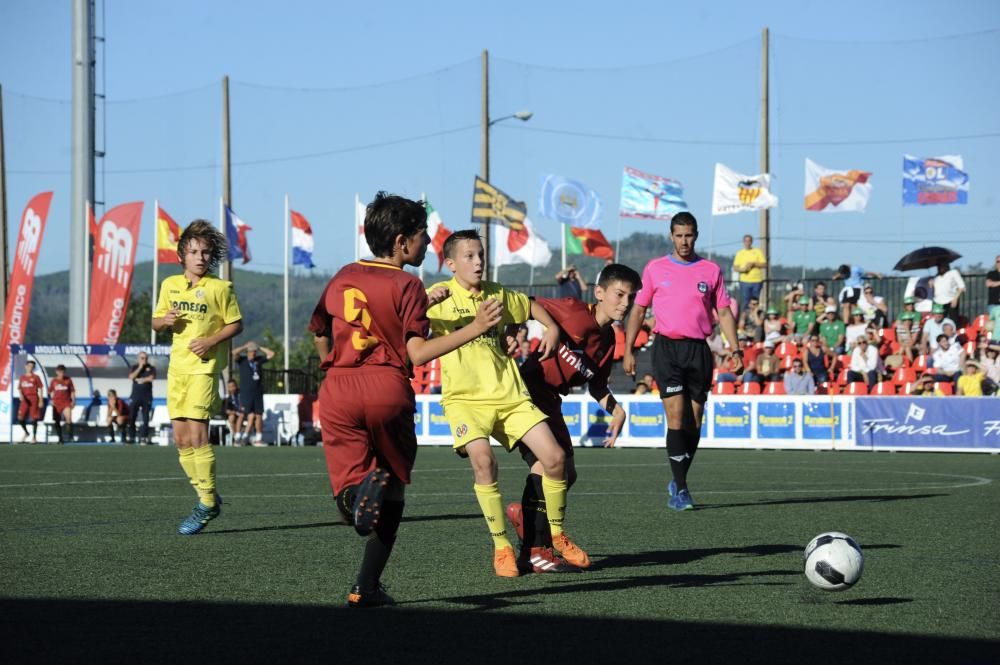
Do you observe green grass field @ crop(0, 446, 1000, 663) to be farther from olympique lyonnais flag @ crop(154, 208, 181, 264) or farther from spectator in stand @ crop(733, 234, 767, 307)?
olympique lyonnais flag @ crop(154, 208, 181, 264)

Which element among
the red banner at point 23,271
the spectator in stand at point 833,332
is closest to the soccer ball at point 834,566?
the spectator in stand at point 833,332

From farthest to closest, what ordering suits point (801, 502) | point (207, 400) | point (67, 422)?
point (67, 422), point (801, 502), point (207, 400)

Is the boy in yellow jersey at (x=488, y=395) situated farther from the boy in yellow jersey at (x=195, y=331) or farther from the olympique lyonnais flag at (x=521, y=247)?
the olympique lyonnais flag at (x=521, y=247)

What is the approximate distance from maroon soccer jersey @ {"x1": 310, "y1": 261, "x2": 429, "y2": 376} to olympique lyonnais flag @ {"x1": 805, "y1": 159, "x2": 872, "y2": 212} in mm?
31002

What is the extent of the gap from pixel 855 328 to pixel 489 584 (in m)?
22.0

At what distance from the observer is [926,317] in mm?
26234

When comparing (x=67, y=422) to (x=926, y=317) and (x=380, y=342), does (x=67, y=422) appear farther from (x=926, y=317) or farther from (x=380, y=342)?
(x=380, y=342)

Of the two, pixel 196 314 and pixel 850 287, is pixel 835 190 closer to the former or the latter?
pixel 850 287

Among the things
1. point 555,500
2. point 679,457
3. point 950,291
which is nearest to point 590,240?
point 950,291

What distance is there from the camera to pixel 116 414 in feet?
97.6

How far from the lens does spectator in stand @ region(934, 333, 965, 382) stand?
24.2 meters

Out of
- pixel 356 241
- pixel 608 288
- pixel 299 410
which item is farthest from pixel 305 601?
pixel 356 241

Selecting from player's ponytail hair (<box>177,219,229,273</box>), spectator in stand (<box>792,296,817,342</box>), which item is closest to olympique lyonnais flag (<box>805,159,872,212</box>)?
spectator in stand (<box>792,296,817,342</box>)

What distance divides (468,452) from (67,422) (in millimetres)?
24452
